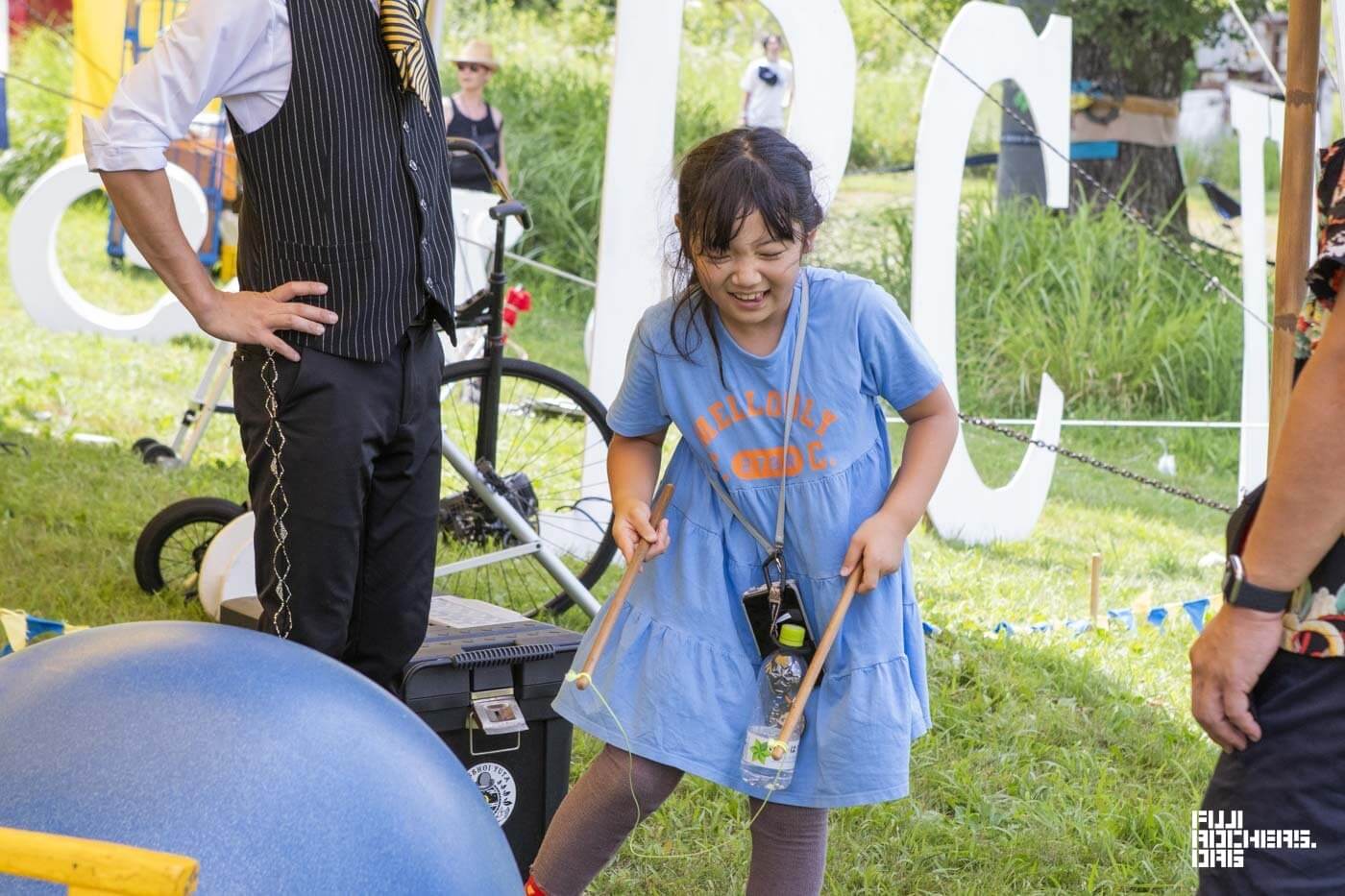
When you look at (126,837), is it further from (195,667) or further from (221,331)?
(221,331)

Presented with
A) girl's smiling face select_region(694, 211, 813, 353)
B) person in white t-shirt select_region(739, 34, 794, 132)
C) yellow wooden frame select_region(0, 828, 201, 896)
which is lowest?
yellow wooden frame select_region(0, 828, 201, 896)

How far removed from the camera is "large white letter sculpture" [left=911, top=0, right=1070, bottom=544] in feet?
20.6

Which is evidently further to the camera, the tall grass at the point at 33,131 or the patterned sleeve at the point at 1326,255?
the tall grass at the point at 33,131

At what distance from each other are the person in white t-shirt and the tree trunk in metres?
2.88

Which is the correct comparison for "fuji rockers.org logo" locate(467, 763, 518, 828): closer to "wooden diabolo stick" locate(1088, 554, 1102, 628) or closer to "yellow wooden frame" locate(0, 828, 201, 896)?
"yellow wooden frame" locate(0, 828, 201, 896)

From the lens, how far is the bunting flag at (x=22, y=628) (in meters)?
3.69

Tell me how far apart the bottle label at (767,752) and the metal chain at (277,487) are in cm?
98

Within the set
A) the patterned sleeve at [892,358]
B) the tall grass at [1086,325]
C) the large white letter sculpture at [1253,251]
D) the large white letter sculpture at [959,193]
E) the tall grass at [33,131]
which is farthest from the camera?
the tall grass at [33,131]

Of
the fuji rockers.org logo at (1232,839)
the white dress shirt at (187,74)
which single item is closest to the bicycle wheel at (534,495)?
the white dress shirt at (187,74)

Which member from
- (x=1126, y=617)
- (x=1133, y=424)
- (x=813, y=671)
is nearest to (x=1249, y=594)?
(x=813, y=671)

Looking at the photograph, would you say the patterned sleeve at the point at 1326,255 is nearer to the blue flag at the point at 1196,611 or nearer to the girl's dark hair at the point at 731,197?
the girl's dark hair at the point at 731,197

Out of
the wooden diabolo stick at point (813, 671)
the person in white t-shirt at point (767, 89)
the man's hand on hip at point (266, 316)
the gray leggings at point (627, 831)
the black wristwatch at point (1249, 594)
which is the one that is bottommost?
the gray leggings at point (627, 831)

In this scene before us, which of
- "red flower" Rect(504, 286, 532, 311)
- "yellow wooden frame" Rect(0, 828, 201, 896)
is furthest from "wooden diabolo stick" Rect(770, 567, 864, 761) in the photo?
"red flower" Rect(504, 286, 532, 311)

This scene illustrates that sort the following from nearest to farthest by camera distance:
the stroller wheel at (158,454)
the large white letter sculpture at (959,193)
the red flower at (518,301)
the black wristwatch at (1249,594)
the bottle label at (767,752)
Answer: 1. the black wristwatch at (1249,594)
2. the bottle label at (767,752)
3. the red flower at (518,301)
4. the large white letter sculpture at (959,193)
5. the stroller wheel at (158,454)
